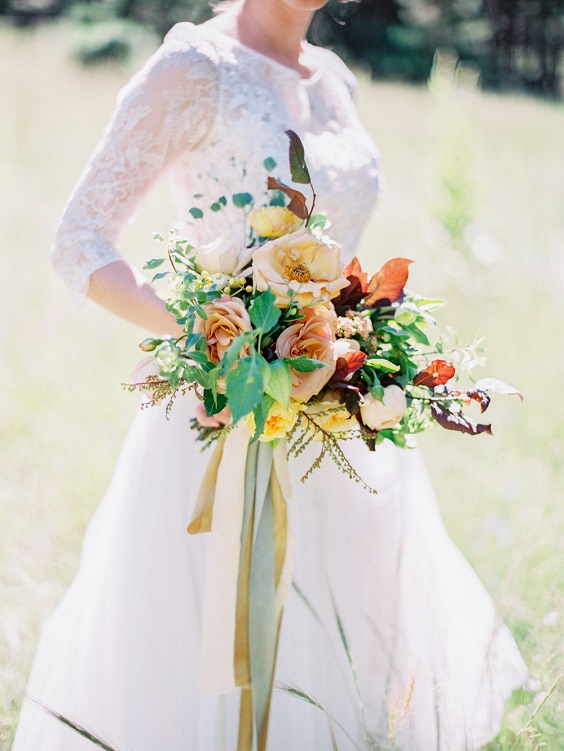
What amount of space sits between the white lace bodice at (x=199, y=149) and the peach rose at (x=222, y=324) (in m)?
0.38

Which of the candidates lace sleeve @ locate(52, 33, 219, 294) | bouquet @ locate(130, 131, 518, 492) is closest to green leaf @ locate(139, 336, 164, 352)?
bouquet @ locate(130, 131, 518, 492)

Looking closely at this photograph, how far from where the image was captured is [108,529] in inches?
74.5

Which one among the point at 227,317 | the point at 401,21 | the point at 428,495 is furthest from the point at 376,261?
the point at 401,21

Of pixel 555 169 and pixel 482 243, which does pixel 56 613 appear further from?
pixel 555 169

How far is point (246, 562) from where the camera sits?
154cm

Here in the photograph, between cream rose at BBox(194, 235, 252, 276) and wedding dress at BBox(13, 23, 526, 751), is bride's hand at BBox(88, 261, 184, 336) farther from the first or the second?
cream rose at BBox(194, 235, 252, 276)

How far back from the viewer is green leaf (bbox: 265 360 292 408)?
1.18 metres

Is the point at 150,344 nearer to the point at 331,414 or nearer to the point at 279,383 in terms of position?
the point at 279,383

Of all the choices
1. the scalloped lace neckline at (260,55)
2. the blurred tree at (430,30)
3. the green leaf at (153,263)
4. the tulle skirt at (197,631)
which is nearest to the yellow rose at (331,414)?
the green leaf at (153,263)

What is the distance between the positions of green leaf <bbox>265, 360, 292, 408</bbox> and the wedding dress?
58 cm

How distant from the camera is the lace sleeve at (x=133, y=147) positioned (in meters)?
1.60

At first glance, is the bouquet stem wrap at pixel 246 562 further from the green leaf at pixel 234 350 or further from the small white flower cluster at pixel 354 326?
the green leaf at pixel 234 350

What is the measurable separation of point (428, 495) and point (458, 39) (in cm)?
2297

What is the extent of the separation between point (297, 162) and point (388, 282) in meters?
0.30
